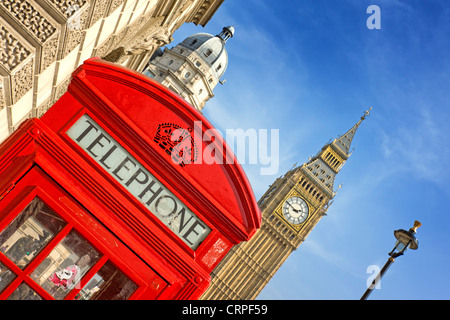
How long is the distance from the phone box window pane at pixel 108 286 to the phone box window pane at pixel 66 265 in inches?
2.7

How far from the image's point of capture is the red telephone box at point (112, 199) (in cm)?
226

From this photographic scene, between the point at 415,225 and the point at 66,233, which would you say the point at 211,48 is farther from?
the point at 66,233

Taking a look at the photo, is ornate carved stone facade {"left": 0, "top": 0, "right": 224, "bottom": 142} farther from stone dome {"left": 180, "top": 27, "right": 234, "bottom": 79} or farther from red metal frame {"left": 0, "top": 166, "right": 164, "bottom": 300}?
stone dome {"left": 180, "top": 27, "right": 234, "bottom": 79}

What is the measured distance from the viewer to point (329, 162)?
59.9 meters

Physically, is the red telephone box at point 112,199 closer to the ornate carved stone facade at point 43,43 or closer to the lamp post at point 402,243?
the ornate carved stone facade at point 43,43

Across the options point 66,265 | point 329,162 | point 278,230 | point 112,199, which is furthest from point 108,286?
point 329,162

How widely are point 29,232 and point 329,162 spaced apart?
196ft

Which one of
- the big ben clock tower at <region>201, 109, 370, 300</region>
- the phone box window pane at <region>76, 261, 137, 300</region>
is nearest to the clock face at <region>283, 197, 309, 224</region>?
the big ben clock tower at <region>201, 109, 370, 300</region>

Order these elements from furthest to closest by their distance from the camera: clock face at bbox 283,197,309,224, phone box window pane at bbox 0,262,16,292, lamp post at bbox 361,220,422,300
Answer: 1. clock face at bbox 283,197,309,224
2. lamp post at bbox 361,220,422,300
3. phone box window pane at bbox 0,262,16,292

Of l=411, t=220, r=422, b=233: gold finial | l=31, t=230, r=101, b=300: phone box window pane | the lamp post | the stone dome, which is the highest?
the stone dome

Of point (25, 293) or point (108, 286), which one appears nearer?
point (25, 293)

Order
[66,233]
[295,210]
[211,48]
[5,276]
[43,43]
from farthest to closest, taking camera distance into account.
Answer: [295,210] → [211,48] → [43,43] → [66,233] → [5,276]

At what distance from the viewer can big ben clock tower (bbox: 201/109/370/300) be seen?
188 ft
